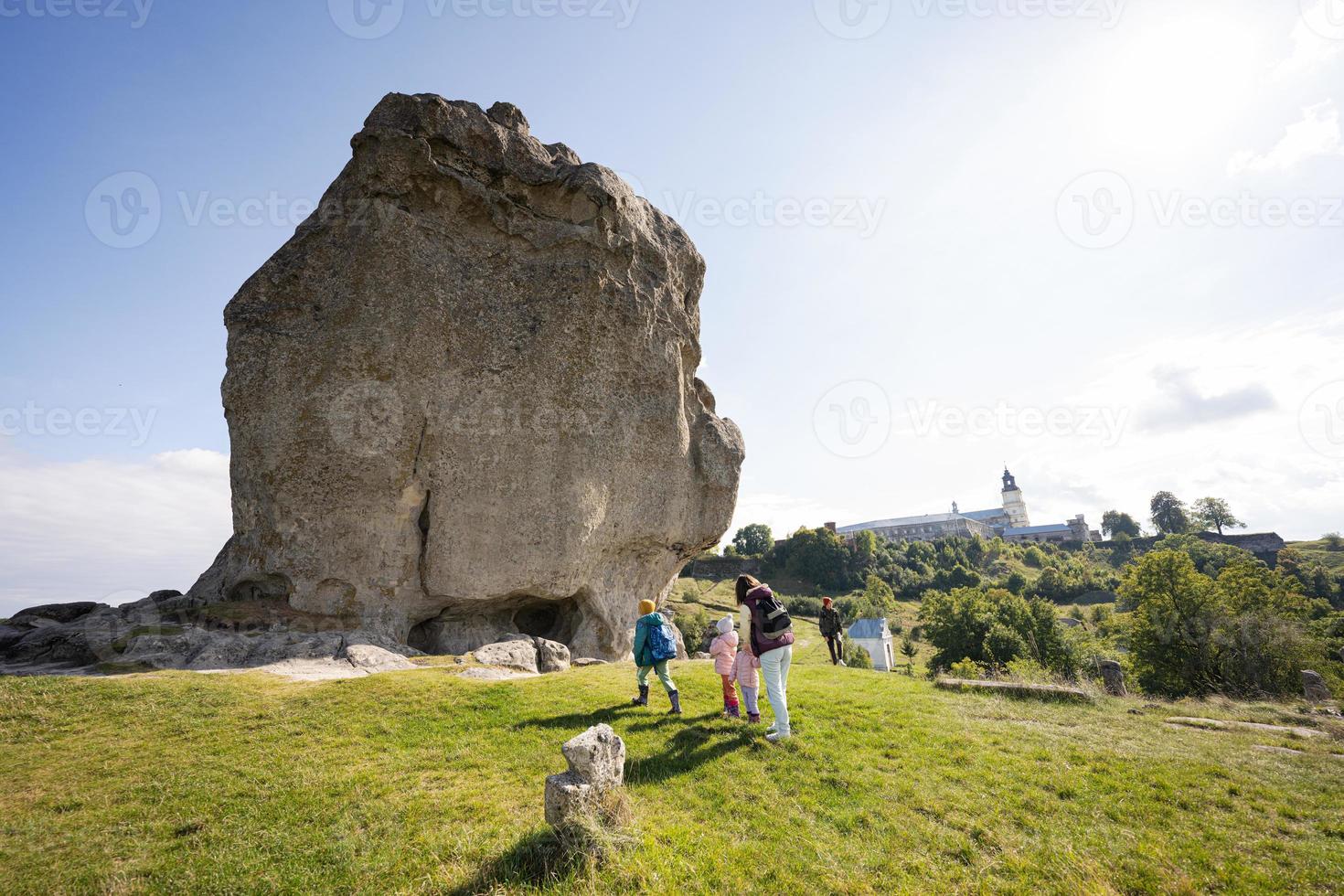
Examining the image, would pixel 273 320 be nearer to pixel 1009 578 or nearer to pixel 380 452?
pixel 380 452

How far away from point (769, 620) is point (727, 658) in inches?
59.6

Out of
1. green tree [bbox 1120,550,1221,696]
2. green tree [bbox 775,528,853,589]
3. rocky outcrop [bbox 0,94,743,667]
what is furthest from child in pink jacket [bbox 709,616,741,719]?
green tree [bbox 775,528,853,589]

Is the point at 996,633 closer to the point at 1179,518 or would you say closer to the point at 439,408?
the point at 439,408

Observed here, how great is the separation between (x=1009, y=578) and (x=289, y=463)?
11551 cm

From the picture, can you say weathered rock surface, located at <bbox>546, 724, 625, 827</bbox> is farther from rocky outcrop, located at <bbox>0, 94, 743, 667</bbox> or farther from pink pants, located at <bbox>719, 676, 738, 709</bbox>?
rocky outcrop, located at <bbox>0, 94, 743, 667</bbox>

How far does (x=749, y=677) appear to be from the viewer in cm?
998

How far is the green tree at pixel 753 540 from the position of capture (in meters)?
114

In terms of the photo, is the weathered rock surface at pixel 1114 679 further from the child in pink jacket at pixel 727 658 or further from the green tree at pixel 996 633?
the green tree at pixel 996 633

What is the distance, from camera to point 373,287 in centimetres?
2062

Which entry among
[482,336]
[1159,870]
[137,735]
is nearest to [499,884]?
[1159,870]

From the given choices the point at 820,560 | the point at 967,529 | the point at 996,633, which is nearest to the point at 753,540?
the point at 820,560

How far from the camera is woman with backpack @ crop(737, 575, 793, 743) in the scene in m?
9.37

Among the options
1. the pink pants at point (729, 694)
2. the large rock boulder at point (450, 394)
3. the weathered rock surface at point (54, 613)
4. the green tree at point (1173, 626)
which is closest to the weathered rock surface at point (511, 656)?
the large rock boulder at point (450, 394)

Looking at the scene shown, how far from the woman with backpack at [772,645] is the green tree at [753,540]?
103m
